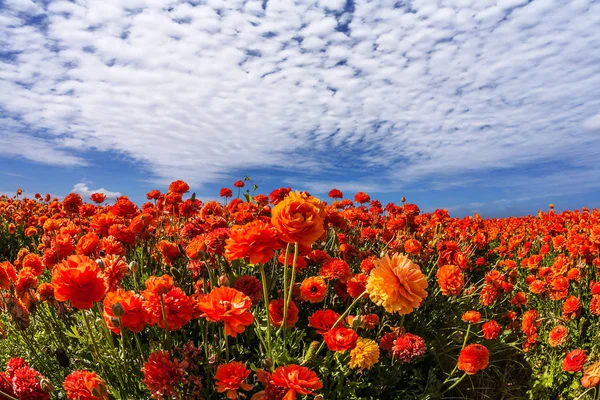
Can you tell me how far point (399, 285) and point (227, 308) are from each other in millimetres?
714

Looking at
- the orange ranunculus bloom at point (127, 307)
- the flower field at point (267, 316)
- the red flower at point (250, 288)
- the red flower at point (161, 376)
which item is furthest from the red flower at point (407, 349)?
the orange ranunculus bloom at point (127, 307)

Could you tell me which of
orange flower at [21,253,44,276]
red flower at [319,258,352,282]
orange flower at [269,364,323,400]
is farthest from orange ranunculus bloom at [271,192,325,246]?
orange flower at [21,253,44,276]

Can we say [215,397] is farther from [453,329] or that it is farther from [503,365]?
[503,365]

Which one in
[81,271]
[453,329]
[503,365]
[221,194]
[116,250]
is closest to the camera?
[81,271]

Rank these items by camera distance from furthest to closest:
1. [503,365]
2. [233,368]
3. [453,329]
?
[503,365] < [453,329] < [233,368]

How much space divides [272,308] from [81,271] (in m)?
1.09

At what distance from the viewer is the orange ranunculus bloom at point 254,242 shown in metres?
1.76

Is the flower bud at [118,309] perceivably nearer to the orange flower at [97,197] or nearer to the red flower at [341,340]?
the red flower at [341,340]

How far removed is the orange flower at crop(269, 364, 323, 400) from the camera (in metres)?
1.57

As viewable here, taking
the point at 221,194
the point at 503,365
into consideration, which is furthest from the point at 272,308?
the point at 221,194

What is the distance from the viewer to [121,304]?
1682 mm

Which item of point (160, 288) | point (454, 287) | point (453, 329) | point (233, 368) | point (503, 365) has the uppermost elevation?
point (160, 288)

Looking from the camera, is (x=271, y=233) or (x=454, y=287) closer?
(x=271, y=233)

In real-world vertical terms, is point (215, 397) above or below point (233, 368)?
below
